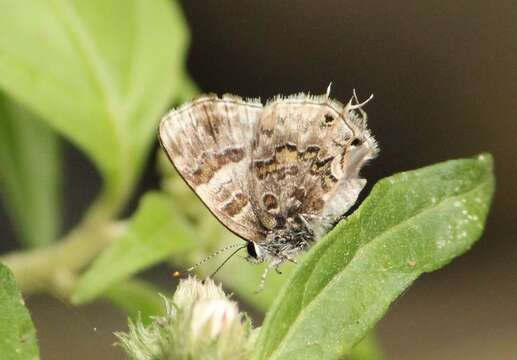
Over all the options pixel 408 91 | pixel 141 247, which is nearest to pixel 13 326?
pixel 141 247

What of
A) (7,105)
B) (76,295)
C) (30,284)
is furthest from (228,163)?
(7,105)

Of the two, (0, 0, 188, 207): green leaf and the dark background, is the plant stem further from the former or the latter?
the dark background

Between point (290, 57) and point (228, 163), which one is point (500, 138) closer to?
point (290, 57)

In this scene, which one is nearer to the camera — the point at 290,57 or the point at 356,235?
the point at 356,235

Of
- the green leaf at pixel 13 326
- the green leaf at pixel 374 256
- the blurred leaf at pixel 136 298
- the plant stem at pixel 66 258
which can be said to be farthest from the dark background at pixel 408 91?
the green leaf at pixel 13 326

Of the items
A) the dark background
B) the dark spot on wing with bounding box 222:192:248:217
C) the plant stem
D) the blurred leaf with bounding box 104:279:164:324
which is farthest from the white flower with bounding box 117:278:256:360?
the dark background

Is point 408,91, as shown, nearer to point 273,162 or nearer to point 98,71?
point 98,71

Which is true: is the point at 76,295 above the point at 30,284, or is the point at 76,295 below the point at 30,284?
above
